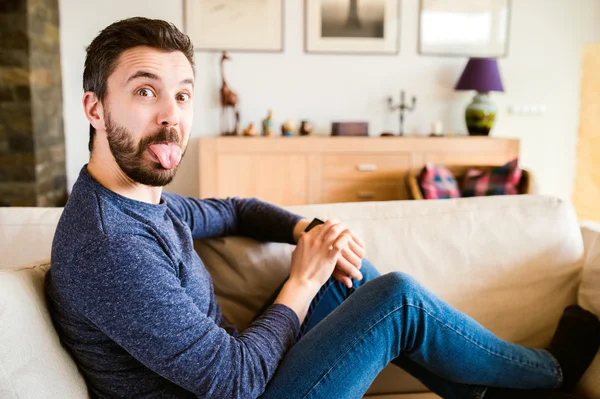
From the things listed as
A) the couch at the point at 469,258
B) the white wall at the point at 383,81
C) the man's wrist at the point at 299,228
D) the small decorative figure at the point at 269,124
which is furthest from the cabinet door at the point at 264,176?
the man's wrist at the point at 299,228

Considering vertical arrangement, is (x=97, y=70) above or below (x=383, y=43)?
below

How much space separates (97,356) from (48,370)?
8 centimetres

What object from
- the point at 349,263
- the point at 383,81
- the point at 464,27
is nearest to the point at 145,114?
the point at 349,263

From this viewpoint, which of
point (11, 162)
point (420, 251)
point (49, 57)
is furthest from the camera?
point (49, 57)

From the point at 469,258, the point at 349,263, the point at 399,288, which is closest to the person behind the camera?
the point at 399,288

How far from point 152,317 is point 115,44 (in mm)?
498

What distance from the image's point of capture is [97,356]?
3.50 ft

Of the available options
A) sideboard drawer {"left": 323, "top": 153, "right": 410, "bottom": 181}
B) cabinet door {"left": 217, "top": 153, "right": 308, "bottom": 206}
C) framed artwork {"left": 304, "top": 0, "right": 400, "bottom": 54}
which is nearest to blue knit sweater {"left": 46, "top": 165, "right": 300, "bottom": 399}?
cabinet door {"left": 217, "top": 153, "right": 308, "bottom": 206}

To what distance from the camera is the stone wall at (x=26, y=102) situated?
12.2 feet

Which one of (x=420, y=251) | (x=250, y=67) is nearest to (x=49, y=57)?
(x=250, y=67)

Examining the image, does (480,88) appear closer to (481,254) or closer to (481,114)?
(481,114)

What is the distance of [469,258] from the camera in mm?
1662

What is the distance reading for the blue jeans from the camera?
44.1 inches

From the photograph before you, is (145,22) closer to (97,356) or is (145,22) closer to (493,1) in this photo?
(97,356)
